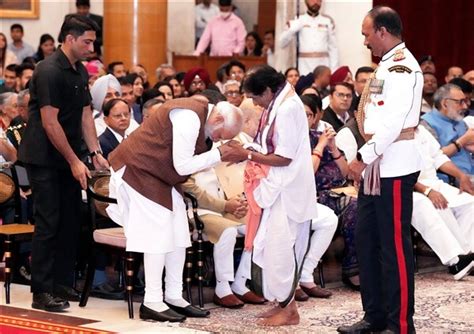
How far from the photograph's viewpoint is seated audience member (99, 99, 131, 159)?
8852 millimetres

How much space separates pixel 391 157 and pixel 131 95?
4294 mm

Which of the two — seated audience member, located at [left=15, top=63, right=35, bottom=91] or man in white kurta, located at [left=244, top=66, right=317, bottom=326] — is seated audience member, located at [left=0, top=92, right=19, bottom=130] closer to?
seated audience member, located at [left=15, top=63, right=35, bottom=91]

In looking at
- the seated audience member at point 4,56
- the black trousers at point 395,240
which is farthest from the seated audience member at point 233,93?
the seated audience member at point 4,56

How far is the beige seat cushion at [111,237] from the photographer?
7.79 metres

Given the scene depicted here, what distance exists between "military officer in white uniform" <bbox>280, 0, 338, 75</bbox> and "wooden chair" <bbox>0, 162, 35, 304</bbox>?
20.7 feet

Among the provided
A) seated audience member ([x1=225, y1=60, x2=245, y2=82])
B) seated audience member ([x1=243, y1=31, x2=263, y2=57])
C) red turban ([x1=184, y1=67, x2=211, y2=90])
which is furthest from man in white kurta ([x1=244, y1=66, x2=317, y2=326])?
seated audience member ([x1=243, y1=31, x2=263, y2=57])

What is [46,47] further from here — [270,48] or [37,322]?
[37,322]

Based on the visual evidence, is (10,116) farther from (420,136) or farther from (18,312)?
(420,136)

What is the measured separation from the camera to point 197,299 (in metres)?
8.33

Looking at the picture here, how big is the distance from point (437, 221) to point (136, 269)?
8.00 ft

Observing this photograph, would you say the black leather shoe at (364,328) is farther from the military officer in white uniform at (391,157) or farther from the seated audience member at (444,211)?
the seated audience member at (444,211)

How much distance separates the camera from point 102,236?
790 centimetres

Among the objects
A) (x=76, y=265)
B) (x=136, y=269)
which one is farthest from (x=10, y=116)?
(x=136, y=269)

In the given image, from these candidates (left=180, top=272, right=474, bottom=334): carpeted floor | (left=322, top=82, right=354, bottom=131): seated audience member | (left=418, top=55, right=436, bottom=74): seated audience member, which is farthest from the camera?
(left=418, top=55, right=436, bottom=74): seated audience member
